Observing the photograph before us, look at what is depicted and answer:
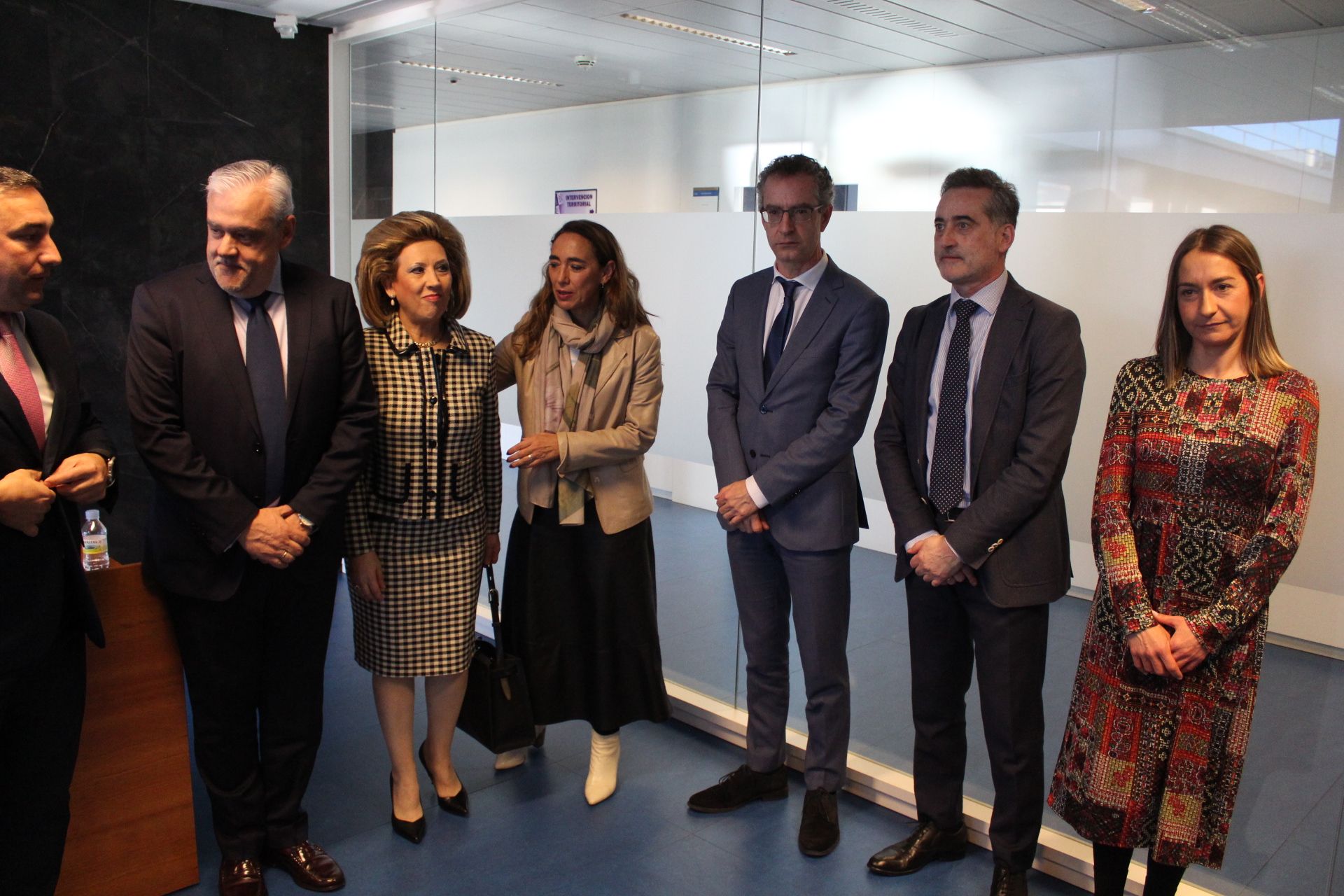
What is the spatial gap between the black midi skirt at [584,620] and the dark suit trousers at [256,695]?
64 centimetres

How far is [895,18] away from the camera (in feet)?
10.4

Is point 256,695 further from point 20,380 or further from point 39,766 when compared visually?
point 20,380

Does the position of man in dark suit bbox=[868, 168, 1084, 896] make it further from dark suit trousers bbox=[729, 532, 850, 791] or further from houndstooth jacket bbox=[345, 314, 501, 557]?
houndstooth jacket bbox=[345, 314, 501, 557]

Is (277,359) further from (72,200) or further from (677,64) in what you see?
(72,200)

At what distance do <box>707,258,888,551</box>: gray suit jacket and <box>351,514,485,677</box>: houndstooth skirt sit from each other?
83 cm

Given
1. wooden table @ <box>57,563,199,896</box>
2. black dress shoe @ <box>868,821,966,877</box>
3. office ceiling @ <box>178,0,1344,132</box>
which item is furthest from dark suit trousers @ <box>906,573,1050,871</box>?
wooden table @ <box>57,563,199,896</box>

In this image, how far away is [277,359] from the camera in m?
2.60

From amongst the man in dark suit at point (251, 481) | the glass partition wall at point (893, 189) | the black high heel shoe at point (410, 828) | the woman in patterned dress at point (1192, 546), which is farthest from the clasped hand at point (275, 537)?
the woman in patterned dress at point (1192, 546)

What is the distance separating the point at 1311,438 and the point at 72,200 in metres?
4.74

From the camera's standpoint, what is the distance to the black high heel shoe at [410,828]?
10.1 feet

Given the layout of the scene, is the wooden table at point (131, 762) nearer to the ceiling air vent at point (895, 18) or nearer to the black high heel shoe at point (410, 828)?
the black high heel shoe at point (410, 828)

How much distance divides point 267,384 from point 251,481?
24cm

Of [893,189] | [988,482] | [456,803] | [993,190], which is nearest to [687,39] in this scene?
[893,189]

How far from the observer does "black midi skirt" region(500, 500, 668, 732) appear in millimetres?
3248
